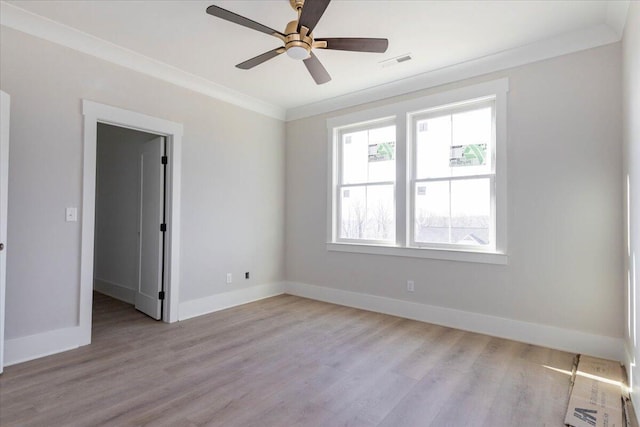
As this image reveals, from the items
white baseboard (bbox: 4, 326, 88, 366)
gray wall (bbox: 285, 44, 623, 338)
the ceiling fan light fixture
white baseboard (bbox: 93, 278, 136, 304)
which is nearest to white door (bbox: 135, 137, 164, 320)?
white baseboard (bbox: 93, 278, 136, 304)

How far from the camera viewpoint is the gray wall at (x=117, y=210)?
15.4 feet

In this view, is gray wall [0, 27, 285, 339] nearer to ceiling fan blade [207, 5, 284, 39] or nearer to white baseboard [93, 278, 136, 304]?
white baseboard [93, 278, 136, 304]

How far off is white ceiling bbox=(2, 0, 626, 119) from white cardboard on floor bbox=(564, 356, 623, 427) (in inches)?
112

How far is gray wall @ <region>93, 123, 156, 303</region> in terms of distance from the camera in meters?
4.71

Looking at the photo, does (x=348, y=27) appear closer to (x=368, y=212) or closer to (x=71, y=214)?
(x=368, y=212)

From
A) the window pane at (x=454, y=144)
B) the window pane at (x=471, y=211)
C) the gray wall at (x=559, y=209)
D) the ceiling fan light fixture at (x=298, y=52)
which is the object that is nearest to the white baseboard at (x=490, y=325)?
the gray wall at (x=559, y=209)

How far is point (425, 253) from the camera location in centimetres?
391

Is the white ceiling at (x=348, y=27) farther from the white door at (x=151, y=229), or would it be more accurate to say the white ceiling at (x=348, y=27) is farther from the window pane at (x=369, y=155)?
the white door at (x=151, y=229)

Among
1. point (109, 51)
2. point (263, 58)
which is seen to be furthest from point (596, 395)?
point (109, 51)

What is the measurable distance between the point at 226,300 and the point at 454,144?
3507 mm

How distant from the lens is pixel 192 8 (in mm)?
2641

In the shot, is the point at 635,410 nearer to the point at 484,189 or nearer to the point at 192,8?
the point at 484,189

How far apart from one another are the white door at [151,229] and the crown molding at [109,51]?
76 cm

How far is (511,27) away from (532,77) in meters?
0.63
